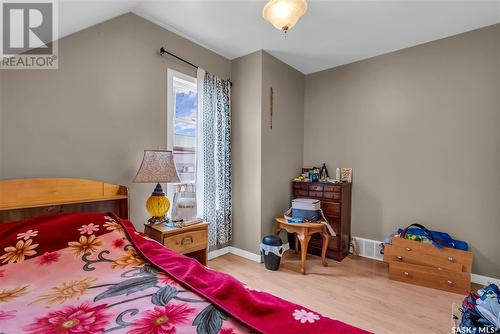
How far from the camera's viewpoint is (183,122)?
8.88ft

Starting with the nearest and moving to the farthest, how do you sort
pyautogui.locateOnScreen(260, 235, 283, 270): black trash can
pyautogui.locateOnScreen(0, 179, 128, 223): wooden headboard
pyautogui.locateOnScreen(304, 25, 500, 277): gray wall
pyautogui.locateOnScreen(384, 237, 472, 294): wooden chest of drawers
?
pyautogui.locateOnScreen(0, 179, 128, 223): wooden headboard → pyautogui.locateOnScreen(384, 237, 472, 294): wooden chest of drawers → pyautogui.locateOnScreen(304, 25, 500, 277): gray wall → pyautogui.locateOnScreen(260, 235, 283, 270): black trash can

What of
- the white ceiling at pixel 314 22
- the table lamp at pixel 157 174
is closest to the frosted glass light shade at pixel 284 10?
the white ceiling at pixel 314 22

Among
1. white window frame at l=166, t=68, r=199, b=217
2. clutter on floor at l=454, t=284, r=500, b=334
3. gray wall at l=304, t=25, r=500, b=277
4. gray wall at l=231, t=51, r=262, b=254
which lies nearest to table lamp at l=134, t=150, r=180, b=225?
white window frame at l=166, t=68, r=199, b=217

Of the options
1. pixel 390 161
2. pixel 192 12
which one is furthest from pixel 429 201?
pixel 192 12

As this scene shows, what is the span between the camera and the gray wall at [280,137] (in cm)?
298

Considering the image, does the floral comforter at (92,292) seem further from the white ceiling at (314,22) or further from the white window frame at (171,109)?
the white ceiling at (314,22)

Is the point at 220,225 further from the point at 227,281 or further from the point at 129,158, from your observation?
the point at 227,281

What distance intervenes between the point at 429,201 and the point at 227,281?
272cm

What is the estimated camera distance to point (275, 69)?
314 centimetres

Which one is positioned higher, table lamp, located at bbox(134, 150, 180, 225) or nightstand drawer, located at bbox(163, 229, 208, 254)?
table lamp, located at bbox(134, 150, 180, 225)

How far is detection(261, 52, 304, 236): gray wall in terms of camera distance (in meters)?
2.98

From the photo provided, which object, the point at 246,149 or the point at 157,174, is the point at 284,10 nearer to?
the point at 157,174

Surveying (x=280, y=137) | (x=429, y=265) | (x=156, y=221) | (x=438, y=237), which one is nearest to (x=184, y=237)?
(x=156, y=221)

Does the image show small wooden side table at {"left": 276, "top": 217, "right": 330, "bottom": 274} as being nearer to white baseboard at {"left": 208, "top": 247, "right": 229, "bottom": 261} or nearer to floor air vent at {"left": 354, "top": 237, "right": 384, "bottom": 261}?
floor air vent at {"left": 354, "top": 237, "right": 384, "bottom": 261}
